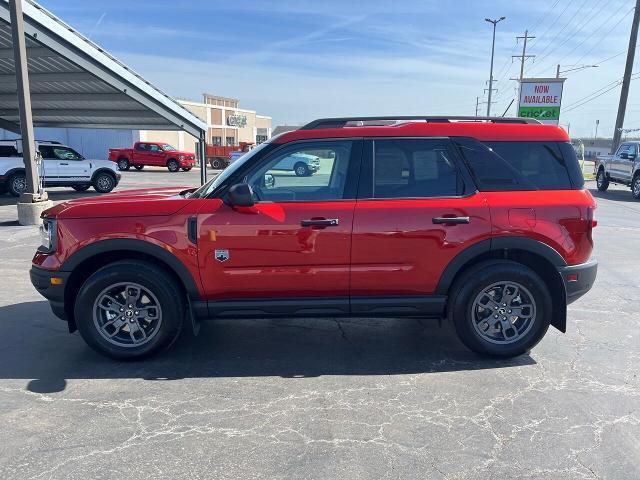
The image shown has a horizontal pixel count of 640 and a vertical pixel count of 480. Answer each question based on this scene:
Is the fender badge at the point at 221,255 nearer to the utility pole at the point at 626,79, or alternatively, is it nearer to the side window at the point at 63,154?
the side window at the point at 63,154

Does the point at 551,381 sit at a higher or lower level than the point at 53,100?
Result: lower

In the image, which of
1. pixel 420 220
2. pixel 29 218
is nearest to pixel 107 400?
pixel 420 220

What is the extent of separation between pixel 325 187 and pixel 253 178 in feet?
1.94

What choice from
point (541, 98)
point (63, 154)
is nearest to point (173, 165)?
point (63, 154)

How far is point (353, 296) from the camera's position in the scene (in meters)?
4.01

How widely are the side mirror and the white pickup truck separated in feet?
60.1

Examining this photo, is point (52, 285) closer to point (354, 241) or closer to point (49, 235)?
point (49, 235)

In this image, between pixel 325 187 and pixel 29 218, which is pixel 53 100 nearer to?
pixel 29 218

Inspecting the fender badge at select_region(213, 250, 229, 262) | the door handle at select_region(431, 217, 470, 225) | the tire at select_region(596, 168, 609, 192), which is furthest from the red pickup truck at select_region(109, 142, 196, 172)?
the door handle at select_region(431, 217, 470, 225)

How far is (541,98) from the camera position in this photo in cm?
2702

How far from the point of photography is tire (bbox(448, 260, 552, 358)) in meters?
4.01

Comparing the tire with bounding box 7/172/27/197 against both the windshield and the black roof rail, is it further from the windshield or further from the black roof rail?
the black roof rail

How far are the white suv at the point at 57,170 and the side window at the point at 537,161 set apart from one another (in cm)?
1426

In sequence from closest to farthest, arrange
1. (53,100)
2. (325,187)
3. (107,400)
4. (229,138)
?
1. (107,400)
2. (325,187)
3. (53,100)
4. (229,138)
